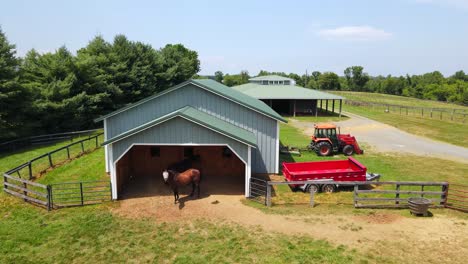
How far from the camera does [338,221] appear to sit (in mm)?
11719

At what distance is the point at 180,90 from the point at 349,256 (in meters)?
11.5

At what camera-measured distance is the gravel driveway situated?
23.2 meters

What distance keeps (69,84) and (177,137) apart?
22.8 metres

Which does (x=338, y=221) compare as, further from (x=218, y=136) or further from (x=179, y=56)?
(x=179, y=56)

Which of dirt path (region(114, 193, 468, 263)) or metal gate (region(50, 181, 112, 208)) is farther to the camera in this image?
metal gate (region(50, 181, 112, 208))

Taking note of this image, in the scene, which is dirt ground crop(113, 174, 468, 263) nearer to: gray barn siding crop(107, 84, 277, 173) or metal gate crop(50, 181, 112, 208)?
metal gate crop(50, 181, 112, 208)

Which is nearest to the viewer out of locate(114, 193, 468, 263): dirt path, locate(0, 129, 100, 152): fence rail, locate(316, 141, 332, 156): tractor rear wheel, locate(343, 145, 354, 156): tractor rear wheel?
locate(114, 193, 468, 263): dirt path

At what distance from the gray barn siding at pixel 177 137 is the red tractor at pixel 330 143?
362 inches

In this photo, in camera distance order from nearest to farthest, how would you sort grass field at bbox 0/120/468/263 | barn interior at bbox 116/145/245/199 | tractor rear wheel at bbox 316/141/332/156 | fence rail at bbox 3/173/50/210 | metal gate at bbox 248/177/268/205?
grass field at bbox 0/120/468/263 < fence rail at bbox 3/173/50/210 < metal gate at bbox 248/177/268/205 < barn interior at bbox 116/145/245/199 < tractor rear wheel at bbox 316/141/332/156

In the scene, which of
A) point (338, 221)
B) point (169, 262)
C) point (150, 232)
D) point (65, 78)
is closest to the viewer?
point (169, 262)

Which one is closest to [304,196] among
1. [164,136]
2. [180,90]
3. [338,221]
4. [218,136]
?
[338,221]

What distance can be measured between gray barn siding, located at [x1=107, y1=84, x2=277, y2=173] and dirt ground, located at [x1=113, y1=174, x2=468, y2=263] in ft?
13.4

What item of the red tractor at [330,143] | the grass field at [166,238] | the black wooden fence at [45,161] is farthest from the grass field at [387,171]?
the black wooden fence at [45,161]

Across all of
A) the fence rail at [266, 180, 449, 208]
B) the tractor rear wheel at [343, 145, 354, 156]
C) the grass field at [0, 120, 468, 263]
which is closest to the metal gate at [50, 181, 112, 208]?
the grass field at [0, 120, 468, 263]
